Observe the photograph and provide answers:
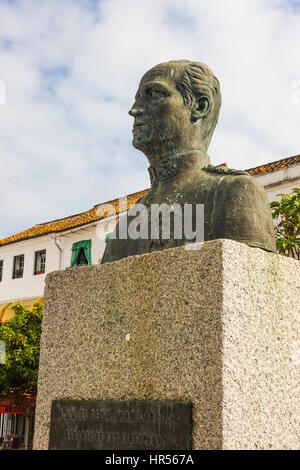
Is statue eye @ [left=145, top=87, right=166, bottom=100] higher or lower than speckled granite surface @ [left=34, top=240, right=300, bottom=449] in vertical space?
higher

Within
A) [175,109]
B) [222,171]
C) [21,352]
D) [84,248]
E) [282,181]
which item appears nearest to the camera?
[222,171]

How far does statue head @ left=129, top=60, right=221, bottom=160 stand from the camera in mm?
3240

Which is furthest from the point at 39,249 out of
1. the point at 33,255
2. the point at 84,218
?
the point at 84,218

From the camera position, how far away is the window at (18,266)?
2254 cm

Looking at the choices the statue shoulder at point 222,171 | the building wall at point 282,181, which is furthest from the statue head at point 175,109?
the building wall at point 282,181

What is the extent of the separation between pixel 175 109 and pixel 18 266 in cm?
2032

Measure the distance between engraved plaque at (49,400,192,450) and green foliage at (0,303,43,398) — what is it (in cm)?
1114

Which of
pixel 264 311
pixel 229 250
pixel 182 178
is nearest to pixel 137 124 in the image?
pixel 182 178

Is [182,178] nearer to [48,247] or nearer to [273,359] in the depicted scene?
[273,359]

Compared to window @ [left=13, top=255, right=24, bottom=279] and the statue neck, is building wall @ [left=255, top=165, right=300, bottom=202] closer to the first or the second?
window @ [left=13, top=255, right=24, bottom=279]

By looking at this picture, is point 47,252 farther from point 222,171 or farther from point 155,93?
point 222,171

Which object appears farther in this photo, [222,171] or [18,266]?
[18,266]

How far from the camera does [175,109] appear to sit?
10.6ft

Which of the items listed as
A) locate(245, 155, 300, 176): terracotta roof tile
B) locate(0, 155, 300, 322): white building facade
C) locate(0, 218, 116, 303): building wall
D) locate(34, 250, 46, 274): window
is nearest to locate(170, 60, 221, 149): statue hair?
locate(245, 155, 300, 176): terracotta roof tile
